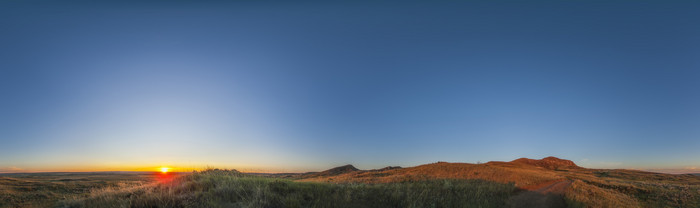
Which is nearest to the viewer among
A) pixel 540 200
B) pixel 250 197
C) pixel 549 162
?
pixel 250 197

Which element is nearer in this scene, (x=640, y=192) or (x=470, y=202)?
(x=470, y=202)

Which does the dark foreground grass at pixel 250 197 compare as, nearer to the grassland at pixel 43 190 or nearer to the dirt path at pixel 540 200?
the dirt path at pixel 540 200

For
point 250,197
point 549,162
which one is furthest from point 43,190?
point 549,162

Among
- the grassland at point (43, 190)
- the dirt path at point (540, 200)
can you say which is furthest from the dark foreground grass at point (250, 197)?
the grassland at point (43, 190)

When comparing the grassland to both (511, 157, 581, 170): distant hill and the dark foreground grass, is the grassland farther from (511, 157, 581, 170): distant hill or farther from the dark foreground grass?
(511, 157, 581, 170): distant hill

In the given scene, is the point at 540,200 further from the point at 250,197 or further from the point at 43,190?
the point at 43,190

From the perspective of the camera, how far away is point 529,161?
6444 centimetres

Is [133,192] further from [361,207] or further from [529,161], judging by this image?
[529,161]

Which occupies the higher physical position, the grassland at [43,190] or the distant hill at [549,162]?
the distant hill at [549,162]

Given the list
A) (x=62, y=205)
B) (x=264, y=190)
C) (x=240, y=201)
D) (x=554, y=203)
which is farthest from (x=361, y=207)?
(x=554, y=203)

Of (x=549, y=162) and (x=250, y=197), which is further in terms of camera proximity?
(x=549, y=162)

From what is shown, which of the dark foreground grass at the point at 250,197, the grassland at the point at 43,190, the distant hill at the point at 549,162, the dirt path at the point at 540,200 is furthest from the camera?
the distant hill at the point at 549,162

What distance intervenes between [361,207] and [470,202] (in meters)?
4.48

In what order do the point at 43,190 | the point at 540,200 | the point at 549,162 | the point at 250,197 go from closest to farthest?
1. the point at 250,197
2. the point at 540,200
3. the point at 43,190
4. the point at 549,162
